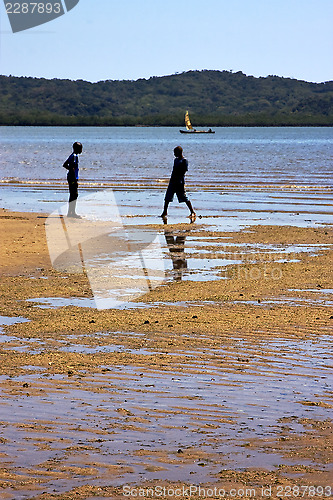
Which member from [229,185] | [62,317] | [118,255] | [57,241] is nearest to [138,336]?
[62,317]

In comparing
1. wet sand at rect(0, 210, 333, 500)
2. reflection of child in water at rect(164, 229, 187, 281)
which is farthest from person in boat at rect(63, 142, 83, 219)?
wet sand at rect(0, 210, 333, 500)

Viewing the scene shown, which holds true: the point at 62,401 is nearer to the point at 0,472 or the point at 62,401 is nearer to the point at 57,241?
the point at 0,472

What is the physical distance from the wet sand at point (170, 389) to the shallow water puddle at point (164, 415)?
0.04 feet

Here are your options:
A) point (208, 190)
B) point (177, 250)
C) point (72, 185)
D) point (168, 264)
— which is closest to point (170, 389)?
point (168, 264)

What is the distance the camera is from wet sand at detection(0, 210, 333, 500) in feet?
15.6

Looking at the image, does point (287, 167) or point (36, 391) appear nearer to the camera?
point (36, 391)

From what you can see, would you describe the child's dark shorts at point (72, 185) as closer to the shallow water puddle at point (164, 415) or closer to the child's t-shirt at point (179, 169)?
the child's t-shirt at point (179, 169)

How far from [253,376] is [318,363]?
69cm

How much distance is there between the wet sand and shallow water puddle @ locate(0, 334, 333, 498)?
0.5 inches

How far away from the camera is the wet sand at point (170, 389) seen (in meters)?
4.76

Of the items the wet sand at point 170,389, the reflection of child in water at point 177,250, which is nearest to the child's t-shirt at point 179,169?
the reflection of child in water at point 177,250

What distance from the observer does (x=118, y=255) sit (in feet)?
44.0

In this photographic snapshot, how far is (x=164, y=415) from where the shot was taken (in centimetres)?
571

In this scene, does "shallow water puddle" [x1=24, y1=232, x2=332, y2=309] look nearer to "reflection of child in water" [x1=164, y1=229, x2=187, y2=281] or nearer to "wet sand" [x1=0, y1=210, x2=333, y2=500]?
"reflection of child in water" [x1=164, y1=229, x2=187, y2=281]
